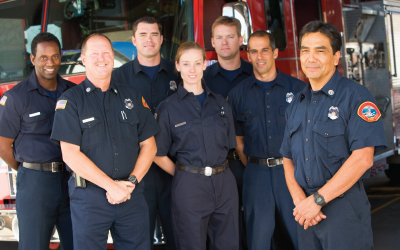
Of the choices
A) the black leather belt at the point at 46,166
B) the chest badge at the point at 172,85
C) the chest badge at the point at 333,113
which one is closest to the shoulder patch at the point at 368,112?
the chest badge at the point at 333,113

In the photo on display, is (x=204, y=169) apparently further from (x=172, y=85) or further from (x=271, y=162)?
(x=172, y=85)

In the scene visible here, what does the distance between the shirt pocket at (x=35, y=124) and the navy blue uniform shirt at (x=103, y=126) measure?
0.49m

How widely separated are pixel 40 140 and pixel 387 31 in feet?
15.5

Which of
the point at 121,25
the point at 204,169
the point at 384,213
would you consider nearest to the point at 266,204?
the point at 204,169

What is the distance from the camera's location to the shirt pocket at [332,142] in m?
2.56

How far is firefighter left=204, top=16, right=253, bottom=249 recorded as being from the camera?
3827 mm

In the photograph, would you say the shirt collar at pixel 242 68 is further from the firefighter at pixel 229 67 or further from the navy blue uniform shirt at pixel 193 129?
the navy blue uniform shirt at pixel 193 129

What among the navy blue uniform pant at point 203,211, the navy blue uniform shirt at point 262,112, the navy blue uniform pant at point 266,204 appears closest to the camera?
the navy blue uniform pant at point 203,211

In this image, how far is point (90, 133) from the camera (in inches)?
111

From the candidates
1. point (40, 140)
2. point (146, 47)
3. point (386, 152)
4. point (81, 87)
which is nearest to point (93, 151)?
point (81, 87)

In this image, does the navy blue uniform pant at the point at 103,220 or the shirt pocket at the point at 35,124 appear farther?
the shirt pocket at the point at 35,124

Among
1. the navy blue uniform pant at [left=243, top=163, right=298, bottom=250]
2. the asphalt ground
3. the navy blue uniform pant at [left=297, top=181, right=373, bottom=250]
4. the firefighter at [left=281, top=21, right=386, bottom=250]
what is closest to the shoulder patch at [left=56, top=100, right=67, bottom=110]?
the firefighter at [left=281, top=21, right=386, bottom=250]

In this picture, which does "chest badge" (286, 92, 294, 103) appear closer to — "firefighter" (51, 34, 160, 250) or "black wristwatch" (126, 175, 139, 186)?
"firefighter" (51, 34, 160, 250)

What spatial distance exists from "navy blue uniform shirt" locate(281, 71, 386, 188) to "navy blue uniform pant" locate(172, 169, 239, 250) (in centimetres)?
66
